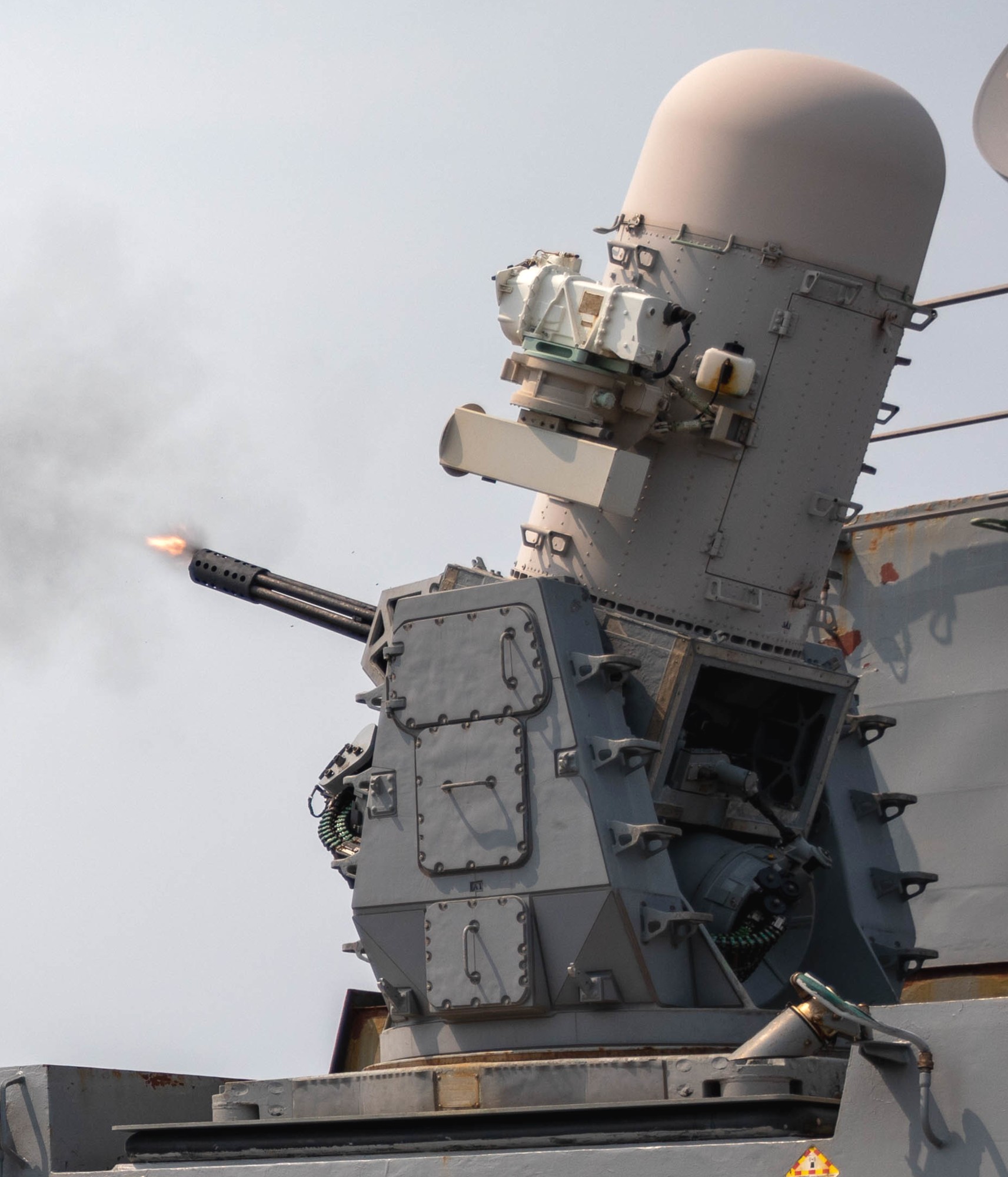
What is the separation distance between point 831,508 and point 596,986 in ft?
8.82

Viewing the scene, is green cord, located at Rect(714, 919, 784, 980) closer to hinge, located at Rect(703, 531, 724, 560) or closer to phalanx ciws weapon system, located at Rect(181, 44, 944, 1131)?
phalanx ciws weapon system, located at Rect(181, 44, 944, 1131)

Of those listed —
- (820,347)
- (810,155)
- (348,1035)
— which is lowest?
(348,1035)

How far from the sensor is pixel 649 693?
9.47m

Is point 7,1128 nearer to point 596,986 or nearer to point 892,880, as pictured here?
point 596,986

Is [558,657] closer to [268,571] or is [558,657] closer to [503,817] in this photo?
[503,817]

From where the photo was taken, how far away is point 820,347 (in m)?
9.86

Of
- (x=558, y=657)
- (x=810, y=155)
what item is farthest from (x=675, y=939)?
(x=810, y=155)

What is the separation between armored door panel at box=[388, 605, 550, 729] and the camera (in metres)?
9.02

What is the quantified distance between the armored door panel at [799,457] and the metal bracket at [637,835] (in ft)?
4.69

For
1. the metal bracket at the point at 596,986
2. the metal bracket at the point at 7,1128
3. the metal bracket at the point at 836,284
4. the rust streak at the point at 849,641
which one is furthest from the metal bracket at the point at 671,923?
the rust streak at the point at 849,641

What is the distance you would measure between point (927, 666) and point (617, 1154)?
221 inches

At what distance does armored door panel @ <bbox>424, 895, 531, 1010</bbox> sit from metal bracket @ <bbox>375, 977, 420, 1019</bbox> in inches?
6.9

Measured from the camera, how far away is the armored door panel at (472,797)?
29.2 feet

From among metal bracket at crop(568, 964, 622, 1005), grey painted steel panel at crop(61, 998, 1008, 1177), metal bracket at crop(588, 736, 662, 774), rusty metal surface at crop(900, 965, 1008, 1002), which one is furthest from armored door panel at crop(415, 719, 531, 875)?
rusty metal surface at crop(900, 965, 1008, 1002)
